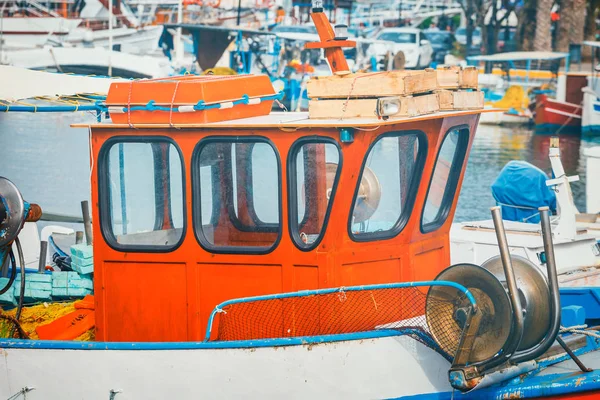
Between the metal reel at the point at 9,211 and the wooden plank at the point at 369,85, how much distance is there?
2.46 m

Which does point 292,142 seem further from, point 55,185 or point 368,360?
point 55,185

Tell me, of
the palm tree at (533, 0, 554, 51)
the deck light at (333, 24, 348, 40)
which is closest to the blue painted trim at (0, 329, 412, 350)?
the deck light at (333, 24, 348, 40)

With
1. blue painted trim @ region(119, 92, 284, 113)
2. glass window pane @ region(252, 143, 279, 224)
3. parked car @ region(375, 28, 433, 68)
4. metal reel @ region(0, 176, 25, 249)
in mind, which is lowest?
metal reel @ region(0, 176, 25, 249)

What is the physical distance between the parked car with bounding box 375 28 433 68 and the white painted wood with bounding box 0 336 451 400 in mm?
40883

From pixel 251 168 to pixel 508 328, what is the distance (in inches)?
83.8

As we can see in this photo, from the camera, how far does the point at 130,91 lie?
634 cm

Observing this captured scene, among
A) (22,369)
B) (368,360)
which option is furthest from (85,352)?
(368,360)

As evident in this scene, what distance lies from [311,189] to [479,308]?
1.43m

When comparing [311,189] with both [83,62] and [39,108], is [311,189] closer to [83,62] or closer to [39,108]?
[39,108]

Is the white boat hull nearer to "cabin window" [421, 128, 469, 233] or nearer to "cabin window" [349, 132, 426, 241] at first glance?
"cabin window" [421, 128, 469, 233]

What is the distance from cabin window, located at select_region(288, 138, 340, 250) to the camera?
19.9 feet

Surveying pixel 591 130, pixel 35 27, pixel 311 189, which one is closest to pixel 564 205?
pixel 311 189

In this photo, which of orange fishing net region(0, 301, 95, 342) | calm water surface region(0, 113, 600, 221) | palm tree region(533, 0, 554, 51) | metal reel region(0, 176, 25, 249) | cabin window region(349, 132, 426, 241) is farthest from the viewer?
palm tree region(533, 0, 554, 51)

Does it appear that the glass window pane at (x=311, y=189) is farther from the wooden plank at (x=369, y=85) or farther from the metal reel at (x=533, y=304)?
the metal reel at (x=533, y=304)
